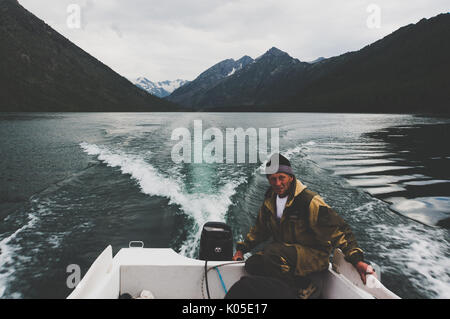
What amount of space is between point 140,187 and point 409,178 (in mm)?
10638

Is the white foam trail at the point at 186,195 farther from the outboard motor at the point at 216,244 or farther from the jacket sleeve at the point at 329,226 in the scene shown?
the jacket sleeve at the point at 329,226

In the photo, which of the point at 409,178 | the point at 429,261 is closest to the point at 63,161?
the point at 429,261

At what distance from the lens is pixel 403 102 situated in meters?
114

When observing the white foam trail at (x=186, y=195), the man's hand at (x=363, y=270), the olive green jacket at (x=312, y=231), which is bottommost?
the white foam trail at (x=186, y=195)

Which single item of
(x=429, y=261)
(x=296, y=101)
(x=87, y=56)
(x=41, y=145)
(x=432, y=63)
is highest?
(x=87, y=56)

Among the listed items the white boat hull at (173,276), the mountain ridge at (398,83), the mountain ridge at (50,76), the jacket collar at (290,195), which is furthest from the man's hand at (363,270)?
the mountain ridge at (50,76)

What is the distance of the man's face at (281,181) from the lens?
290 centimetres

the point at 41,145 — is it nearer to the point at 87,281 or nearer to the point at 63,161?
the point at 63,161

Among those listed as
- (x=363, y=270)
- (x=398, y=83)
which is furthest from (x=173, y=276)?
(x=398, y=83)

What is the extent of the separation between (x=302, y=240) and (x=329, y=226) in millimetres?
362

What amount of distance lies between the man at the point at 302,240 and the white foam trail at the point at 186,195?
2.76 metres

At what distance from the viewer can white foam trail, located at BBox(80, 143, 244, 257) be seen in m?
6.49

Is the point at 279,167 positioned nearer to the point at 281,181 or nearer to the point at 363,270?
the point at 281,181

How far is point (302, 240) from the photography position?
9.36 feet
